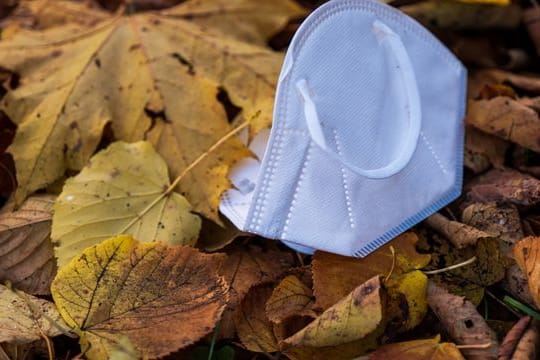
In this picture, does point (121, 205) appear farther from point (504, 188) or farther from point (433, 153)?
point (504, 188)

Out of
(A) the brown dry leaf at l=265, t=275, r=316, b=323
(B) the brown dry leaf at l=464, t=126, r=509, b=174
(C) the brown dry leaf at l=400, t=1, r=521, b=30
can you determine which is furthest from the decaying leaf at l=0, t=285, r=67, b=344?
(C) the brown dry leaf at l=400, t=1, r=521, b=30

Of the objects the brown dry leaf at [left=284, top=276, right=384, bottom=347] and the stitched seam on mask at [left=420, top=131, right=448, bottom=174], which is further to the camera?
the stitched seam on mask at [left=420, top=131, right=448, bottom=174]

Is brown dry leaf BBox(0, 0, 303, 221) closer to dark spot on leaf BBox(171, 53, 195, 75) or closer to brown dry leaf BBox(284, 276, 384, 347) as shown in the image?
dark spot on leaf BBox(171, 53, 195, 75)

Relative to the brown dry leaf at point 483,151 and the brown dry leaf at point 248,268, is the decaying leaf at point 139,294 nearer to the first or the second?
the brown dry leaf at point 248,268

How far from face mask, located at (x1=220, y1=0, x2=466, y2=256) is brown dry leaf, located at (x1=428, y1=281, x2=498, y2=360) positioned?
13cm

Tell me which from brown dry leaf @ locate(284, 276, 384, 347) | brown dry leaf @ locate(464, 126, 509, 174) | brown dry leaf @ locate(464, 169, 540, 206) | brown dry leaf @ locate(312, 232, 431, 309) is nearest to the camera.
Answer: brown dry leaf @ locate(284, 276, 384, 347)

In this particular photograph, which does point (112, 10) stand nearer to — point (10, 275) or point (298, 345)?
point (10, 275)

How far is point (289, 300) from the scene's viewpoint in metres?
1.01

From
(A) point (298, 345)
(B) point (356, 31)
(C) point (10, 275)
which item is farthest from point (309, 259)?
(C) point (10, 275)

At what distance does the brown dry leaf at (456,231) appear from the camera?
3.46 ft

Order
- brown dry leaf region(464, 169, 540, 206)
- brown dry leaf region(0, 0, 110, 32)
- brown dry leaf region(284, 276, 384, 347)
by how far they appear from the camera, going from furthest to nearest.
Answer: brown dry leaf region(0, 0, 110, 32), brown dry leaf region(464, 169, 540, 206), brown dry leaf region(284, 276, 384, 347)

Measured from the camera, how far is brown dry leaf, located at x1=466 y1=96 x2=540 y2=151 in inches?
47.3

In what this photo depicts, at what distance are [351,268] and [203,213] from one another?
0.28 metres

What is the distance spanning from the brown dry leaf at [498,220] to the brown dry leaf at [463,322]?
0.15m
